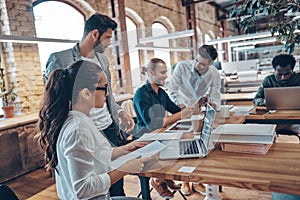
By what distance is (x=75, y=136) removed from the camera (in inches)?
37.3

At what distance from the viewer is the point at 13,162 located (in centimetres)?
314

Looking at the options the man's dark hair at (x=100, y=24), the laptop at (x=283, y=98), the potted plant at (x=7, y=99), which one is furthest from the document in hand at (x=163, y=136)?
the potted plant at (x=7, y=99)

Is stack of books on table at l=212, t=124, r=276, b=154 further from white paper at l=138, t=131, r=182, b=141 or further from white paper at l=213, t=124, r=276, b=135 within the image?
white paper at l=138, t=131, r=182, b=141

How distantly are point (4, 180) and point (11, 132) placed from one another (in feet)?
1.83

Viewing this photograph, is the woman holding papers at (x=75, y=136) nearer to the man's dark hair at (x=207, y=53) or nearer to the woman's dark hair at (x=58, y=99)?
the woman's dark hair at (x=58, y=99)

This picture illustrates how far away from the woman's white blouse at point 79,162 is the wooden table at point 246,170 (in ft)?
0.97

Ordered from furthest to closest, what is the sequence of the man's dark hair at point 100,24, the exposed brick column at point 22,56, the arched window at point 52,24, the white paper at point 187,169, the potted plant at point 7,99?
the arched window at point 52,24
the exposed brick column at point 22,56
the potted plant at point 7,99
the man's dark hair at point 100,24
the white paper at point 187,169

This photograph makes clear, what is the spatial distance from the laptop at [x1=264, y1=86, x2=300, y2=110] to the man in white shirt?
439mm

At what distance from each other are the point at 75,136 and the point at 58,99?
0.58ft

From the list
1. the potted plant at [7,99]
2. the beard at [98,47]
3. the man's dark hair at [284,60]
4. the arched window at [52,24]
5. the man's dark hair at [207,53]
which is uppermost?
the arched window at [52,24]

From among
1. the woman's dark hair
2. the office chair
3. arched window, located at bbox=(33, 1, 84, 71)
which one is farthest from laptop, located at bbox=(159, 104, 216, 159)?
arched window, located at bbox=(33, 1, 84, 71)

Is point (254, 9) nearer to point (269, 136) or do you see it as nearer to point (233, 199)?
point (269, 136)

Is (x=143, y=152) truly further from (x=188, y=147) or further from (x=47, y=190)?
(x=47, y=190)

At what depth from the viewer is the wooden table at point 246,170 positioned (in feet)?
3.34
